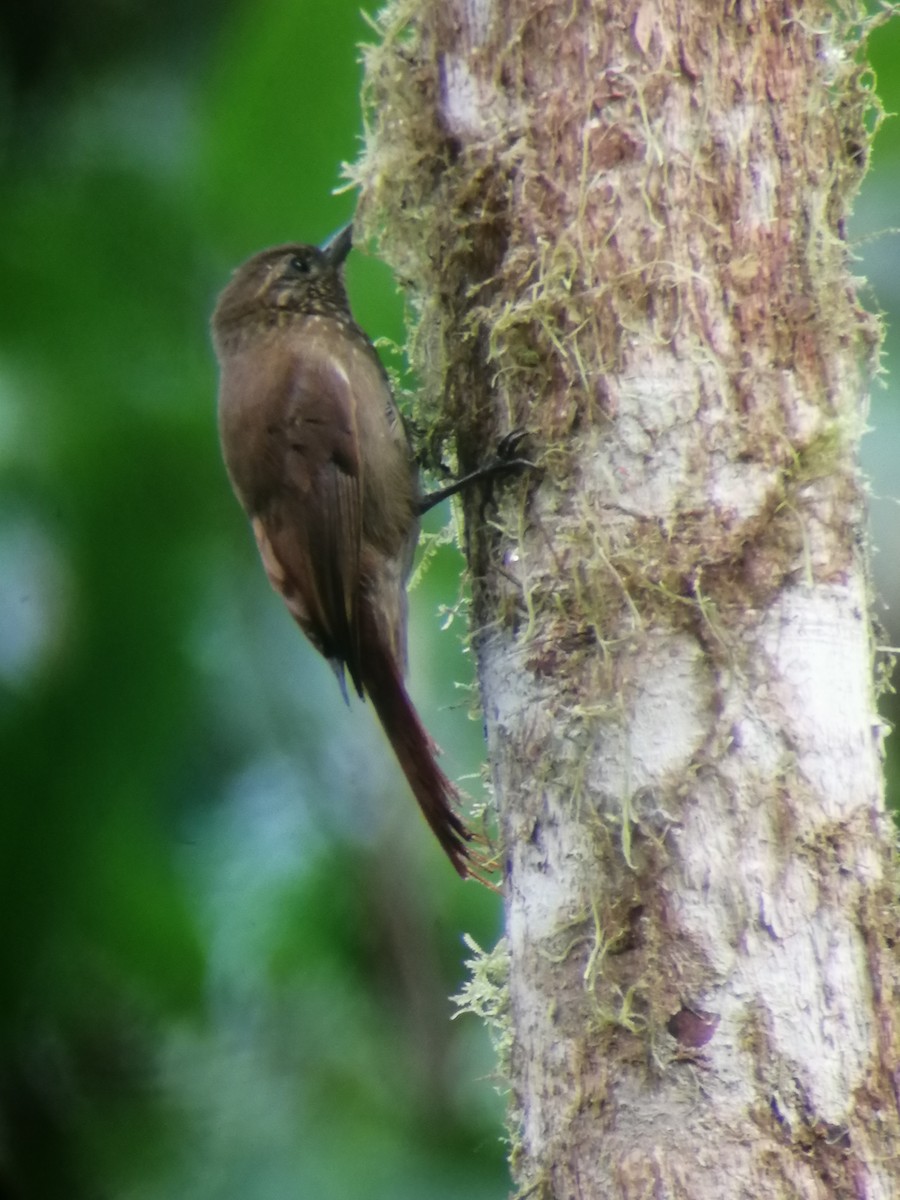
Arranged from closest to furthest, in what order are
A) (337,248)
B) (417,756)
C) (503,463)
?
(503,463), (417,756), (337,248)

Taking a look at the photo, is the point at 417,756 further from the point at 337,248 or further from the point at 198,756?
the point at 337,248

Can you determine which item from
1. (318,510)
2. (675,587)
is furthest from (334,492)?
(675,587)

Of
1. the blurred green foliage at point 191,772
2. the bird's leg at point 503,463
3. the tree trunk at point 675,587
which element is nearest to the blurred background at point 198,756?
the blurred green foliage at point 191,772

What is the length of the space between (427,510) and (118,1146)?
1.55 meters

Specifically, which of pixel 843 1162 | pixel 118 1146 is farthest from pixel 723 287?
pixel 118 1146

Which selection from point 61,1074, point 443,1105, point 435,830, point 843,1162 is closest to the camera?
point 843,1162

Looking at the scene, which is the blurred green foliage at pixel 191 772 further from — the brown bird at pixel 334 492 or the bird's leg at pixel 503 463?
the bird's leg at pixel 503 463

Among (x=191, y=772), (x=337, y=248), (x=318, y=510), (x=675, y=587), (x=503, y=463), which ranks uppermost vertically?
(x=337, y=248)

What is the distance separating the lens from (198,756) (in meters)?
3.49

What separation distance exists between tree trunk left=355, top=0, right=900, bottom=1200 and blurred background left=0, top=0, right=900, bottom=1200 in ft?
2.13

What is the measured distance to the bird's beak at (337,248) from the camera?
12.3ft

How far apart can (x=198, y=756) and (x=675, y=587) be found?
5.15 ft

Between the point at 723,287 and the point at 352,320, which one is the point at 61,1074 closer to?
the point at 352,320

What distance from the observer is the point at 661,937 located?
2074 mm
